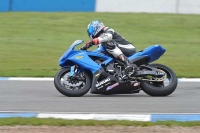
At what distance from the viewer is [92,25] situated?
1066 centimetres

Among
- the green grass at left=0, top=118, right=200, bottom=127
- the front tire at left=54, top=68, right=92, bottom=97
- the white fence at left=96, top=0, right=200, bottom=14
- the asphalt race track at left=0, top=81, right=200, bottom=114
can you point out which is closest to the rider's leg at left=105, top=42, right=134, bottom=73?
the asphalt race track at left=0, top=81, right=200, bottom=114

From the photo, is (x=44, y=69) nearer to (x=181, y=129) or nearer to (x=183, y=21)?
(x=181, y=129)

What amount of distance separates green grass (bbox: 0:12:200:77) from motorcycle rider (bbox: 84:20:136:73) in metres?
3.61

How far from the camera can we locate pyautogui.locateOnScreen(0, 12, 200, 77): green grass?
1606cm

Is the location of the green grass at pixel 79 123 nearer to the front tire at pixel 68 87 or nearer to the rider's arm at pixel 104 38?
the front tire at pixel 68 87

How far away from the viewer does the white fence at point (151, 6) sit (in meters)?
25.7

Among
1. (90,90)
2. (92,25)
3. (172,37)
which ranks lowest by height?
(172,37)

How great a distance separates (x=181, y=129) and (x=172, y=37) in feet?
51.6

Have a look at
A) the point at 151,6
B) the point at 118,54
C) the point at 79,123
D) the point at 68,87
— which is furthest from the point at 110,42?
the point at 151,6

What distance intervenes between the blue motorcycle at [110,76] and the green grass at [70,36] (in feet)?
11.6

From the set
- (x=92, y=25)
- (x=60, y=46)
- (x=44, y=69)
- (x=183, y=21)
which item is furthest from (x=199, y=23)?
(x=92, y=25)

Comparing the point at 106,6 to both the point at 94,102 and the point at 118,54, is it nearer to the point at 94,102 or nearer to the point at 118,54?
the point at 118,54

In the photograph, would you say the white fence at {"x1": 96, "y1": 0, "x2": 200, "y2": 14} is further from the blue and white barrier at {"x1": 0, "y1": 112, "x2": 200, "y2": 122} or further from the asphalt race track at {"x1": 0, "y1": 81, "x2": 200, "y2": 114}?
the blue and white barrier at {"x1": 0, "y1": 112, "x2": 200, "y2": 122}

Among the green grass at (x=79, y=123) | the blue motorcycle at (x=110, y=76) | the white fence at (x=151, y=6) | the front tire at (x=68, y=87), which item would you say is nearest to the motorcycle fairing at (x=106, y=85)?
the blue motorcycle at (x=110, y=76)
